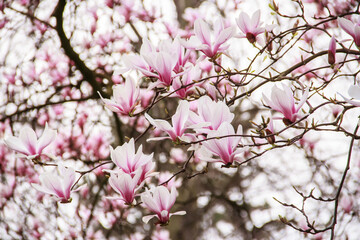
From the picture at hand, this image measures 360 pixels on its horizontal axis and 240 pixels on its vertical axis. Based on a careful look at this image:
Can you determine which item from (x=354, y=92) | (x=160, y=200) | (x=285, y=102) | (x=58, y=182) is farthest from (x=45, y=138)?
(x=354, y=92)

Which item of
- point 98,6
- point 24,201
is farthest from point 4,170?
point 98,6

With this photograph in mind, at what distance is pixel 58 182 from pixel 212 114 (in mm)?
586

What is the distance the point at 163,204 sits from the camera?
54.1 inches

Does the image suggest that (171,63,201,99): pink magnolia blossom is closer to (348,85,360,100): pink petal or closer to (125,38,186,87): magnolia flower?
(125,38,186,87): magnolia flower

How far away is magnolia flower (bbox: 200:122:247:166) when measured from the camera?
1.22 m

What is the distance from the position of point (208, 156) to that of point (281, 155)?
4210 mm

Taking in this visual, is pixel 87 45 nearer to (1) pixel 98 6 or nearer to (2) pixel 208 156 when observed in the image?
(1) pixel 98 6

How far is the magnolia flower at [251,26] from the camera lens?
1.48 meters

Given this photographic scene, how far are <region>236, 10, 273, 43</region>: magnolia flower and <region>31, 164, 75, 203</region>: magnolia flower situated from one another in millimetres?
807

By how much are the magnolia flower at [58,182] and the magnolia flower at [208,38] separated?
0.60 meters

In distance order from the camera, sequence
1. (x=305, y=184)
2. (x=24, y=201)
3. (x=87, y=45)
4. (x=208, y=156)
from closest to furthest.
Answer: (x=208, y=156)
(x=24, y=201)
(x=87, y=45)
(x=305, y=184)

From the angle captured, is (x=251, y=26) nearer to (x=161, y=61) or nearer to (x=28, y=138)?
(x=161, y=61)

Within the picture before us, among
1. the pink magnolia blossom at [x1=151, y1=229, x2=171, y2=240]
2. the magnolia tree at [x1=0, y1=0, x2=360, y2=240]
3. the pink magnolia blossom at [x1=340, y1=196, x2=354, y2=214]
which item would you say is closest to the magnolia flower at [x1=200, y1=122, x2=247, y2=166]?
the magnolia tree at [x1=0, y1=0, x2=360, y2=240]

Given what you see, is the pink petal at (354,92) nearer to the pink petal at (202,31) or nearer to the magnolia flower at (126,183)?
the pink petal at (202,31)
